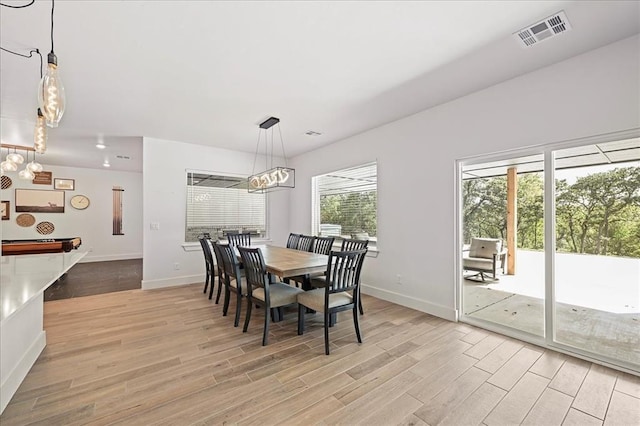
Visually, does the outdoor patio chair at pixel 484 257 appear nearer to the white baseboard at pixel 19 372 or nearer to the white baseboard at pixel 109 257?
the white baseboard at pixel 19 372

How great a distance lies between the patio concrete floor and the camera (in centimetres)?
234

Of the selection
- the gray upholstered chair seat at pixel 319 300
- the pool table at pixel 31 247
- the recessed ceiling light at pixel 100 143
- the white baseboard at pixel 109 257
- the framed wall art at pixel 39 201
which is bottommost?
the white baseboard at pixel 109 257

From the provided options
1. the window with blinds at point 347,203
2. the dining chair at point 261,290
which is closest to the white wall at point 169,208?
the window with blinds at point 347,203

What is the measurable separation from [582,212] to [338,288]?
2.41 m

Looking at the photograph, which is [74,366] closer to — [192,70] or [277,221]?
[192,70]

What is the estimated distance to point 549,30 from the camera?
2.11m

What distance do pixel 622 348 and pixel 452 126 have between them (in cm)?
264

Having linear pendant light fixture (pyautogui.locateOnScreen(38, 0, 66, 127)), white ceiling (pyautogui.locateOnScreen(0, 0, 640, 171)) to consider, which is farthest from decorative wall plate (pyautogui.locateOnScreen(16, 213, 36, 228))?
linear pendant light fixture (pyautogui.locateOnScreen(38, 0, 66, 127))

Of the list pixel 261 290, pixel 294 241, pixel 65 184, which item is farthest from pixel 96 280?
pixel 261 290

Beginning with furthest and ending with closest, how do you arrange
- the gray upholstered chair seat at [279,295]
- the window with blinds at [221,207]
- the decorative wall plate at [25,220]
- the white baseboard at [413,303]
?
the decorative wall plate at [25,220] < the window with blinds at [221,207] < the white baseboard at [413,303] < the gray upholstered chair seat at [279,295]

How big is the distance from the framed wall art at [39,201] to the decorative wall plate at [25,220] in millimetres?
127

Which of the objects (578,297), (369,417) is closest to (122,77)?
(369,417)

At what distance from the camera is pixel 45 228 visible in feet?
23.4

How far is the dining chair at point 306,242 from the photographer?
4505 mm
